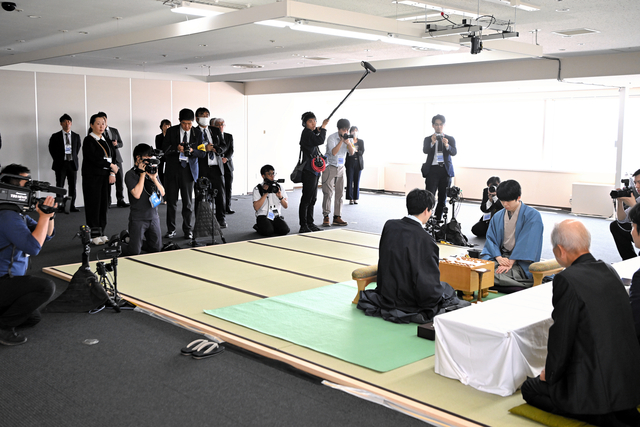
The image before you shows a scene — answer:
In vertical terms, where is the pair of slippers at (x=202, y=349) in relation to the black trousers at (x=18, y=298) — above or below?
below

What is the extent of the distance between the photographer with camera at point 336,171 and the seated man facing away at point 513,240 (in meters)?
3.97

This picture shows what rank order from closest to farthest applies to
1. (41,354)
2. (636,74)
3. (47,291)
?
(41,354), (47,291), (636,74)

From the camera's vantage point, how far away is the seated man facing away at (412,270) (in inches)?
152

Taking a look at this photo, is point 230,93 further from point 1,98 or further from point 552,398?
point 552,398

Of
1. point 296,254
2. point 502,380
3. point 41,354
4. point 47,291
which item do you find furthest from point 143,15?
point 502,380

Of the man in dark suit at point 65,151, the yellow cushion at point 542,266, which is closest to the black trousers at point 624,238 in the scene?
the yellow cushion at point 542,266

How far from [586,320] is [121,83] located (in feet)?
34.0

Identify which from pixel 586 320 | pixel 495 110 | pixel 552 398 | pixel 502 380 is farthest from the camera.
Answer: pixel 495 110

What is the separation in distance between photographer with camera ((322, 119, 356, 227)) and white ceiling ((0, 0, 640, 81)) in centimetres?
115

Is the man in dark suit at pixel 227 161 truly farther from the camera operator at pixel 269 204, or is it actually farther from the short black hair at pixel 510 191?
the short black hair at pixel 510 191

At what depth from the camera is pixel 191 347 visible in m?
3.50

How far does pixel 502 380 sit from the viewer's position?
2.86 m

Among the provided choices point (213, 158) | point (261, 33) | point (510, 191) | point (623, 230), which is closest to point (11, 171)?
point (510, 191)

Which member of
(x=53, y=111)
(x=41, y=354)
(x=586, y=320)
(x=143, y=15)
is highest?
(x=143, y=15)
